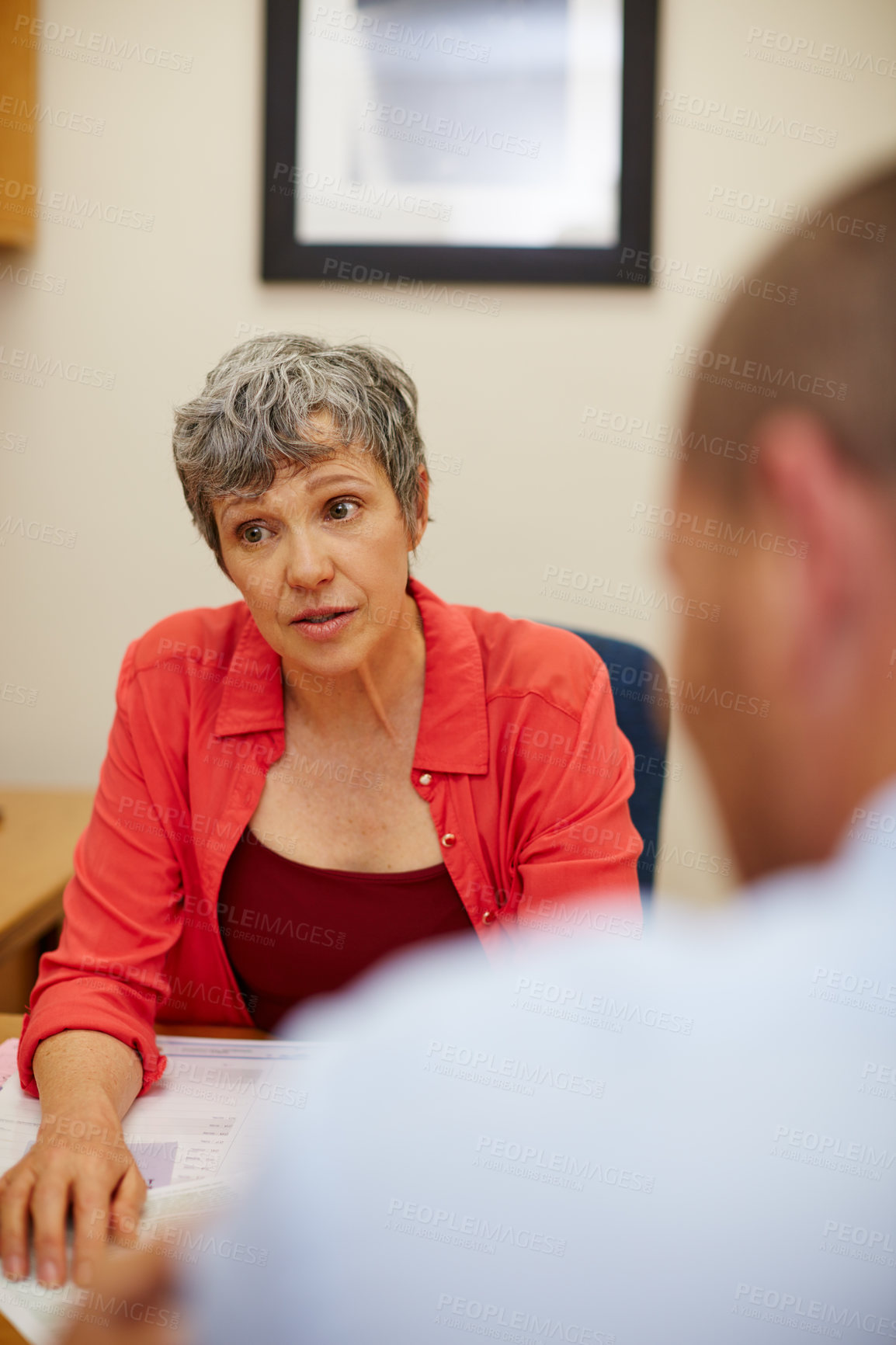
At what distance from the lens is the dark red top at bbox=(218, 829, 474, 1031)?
47.3 inches

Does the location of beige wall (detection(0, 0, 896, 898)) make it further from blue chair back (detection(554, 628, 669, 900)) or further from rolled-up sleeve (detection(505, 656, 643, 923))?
rolled-up sleeve (detection(505, 656, 643, 923))

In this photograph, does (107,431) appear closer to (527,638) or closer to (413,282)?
(413,282)

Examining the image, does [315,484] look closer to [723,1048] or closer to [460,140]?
[723,1048]

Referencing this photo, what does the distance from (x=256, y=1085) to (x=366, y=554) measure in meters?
0.56

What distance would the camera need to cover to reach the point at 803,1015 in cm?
34

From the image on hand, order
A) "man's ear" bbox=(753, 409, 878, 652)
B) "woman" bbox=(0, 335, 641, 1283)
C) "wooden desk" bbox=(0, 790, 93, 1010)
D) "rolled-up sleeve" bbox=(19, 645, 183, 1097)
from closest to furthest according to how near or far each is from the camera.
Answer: "man's ear" bbox=(753, 409, 878, 652) → "rolled-up sleeve" bbox=(19, 645, 183, 1097) → "woman" bbox=(0, 335, 641, 1283) → "wooden desk" bbox=(0, 790, 93, 1010)

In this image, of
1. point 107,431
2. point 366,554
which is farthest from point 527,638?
point 107,431

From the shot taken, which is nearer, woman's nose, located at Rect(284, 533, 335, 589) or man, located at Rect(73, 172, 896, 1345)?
man, located at Rect(73, 172, 896, 1345)

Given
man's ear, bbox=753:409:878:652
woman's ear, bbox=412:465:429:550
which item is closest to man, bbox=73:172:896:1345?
man's ear, bbox=753:409:878:652

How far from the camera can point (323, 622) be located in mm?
1164

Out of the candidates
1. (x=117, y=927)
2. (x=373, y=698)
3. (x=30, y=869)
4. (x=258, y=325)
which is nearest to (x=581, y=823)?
(x=373, y=698)

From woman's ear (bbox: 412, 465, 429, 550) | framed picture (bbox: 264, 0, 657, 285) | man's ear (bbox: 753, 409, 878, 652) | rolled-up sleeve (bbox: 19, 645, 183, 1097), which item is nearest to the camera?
man's ear (bbox: 753, 409, 878, 652)

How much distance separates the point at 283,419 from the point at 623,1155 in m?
0.91

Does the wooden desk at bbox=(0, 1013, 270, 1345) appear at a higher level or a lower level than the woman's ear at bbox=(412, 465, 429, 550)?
lower
